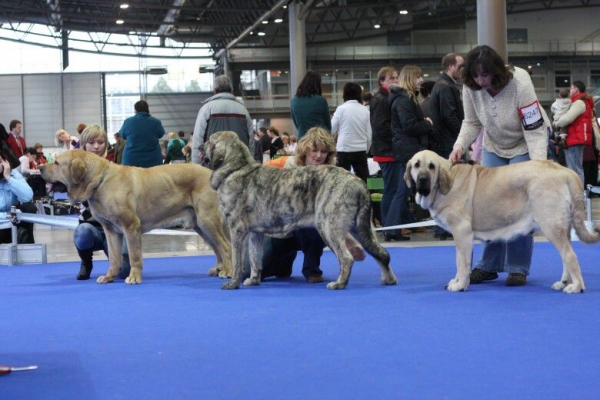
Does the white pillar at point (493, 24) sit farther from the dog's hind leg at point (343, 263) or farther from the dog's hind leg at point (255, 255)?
the dog's hind leg at point (343, 263)

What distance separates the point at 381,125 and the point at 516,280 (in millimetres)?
3762

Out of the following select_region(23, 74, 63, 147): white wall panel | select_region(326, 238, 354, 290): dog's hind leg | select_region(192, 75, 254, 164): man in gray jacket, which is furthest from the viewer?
select_region(23, 74, 63, 147): white wall panel

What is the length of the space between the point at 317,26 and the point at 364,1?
4.46 metres

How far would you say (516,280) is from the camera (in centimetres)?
530

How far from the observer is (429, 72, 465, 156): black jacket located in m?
8.12

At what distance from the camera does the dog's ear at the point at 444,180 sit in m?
5.04

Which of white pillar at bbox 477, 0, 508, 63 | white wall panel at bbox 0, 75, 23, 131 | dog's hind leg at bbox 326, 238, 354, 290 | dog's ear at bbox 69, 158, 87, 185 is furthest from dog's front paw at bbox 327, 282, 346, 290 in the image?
white wall panel at bbox 0, 75, 23, 131

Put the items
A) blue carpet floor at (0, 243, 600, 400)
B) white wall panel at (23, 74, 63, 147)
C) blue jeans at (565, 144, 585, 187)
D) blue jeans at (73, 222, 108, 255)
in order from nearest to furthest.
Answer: blue carpet floor at (0, 243, 600, 400) → blue jeans at (73, 222, 108, 255) → blue jeans at (565, 144, 585, 187) → white wall panel at (23, 74, 63, 147)

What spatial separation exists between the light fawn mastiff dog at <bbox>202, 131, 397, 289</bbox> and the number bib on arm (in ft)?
3.58

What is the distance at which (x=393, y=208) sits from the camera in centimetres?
844

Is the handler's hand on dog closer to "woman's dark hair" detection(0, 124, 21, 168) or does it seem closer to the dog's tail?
the dog's tail

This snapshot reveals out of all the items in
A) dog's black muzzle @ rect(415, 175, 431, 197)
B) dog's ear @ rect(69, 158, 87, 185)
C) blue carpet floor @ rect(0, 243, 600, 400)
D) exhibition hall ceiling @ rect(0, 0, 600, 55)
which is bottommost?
blue carpet floor @ rect(0, 243, 600, 400)

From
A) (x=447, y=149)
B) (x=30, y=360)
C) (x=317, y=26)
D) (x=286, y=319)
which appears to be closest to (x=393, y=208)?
(x=447, y=149)

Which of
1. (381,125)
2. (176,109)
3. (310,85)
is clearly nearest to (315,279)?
(310,85)
